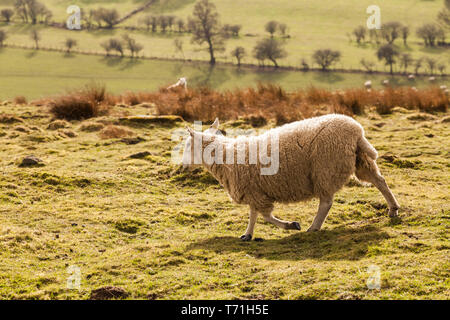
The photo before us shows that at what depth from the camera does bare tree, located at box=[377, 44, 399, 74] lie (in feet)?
256

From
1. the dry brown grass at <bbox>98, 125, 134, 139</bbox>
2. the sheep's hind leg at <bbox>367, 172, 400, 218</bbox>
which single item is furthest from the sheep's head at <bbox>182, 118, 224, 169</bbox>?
the dry brown grass at <bbox>98, 125, 134, 139</bbox>

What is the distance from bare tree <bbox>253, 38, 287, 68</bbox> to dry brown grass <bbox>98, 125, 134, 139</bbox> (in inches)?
2572

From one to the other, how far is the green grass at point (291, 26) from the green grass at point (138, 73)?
18.7 feet

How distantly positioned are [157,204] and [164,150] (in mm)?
3929

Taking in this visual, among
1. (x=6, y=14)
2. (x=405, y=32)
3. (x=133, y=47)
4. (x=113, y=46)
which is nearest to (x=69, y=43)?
(x=113, y=46)

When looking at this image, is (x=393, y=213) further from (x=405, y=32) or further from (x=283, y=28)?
(x=283, y=28)

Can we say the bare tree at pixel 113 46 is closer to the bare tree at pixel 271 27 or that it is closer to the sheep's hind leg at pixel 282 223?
the bare tree at pixel 271 27

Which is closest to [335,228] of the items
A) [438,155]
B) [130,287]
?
[130,287]

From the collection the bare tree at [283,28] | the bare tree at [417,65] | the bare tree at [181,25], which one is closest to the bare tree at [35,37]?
the bare tree at [181,25]

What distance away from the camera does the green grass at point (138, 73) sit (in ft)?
211

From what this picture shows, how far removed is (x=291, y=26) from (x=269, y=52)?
26.7 meters
